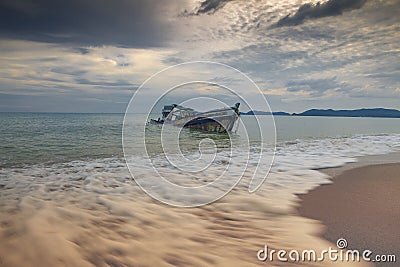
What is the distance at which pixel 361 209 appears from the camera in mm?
4348

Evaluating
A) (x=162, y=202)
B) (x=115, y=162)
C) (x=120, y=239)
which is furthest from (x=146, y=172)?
(x=120, y=239)

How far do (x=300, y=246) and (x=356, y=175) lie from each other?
480 cm

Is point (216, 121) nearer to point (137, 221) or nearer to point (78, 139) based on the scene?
point (78, 139)

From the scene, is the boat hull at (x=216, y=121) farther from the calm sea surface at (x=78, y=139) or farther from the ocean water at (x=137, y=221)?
the ocean water at (x=137, y=221)

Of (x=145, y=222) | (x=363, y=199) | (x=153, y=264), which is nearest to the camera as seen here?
(x=153, y=264)

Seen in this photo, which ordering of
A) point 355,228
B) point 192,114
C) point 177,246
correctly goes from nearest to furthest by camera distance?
point 177,246 → point 355,228 → point 192,114

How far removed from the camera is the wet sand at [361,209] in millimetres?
3283

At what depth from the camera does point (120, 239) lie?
3287 mm

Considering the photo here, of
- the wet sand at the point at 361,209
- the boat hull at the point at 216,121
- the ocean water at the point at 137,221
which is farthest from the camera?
the boat hull at the point at 216,121

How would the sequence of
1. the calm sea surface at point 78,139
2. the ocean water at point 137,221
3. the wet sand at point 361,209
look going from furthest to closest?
the calm sea surface at point 78,139
the wet sand at point 361,209
the ocean water at point 137,221

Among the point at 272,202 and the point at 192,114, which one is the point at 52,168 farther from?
the point at 192,114

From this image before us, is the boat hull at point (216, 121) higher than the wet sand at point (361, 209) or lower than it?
higher

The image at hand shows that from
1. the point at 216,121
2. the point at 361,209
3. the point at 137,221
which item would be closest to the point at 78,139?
the point at 216,121

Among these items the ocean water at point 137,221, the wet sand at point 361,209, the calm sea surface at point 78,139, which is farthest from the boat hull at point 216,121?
the wet sand at point 361,209
